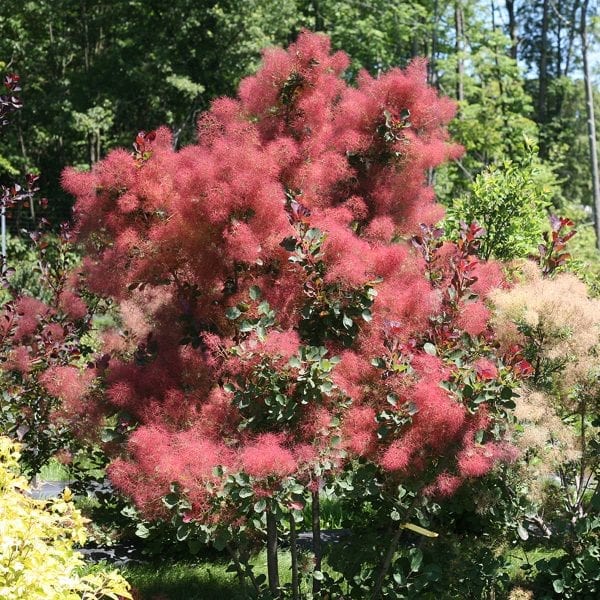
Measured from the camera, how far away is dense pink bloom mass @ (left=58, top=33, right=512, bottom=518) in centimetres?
318

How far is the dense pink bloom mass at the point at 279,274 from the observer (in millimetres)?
3176

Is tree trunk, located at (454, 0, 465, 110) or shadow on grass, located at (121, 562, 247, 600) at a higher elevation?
tree trunk, located at (454, 0, 465, 110)

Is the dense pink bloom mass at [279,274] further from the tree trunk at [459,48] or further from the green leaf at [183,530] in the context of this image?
the tree trunk at [459,48]

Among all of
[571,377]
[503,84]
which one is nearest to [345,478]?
[571,377]

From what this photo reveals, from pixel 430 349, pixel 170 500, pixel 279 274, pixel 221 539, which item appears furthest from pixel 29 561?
pixel 430 349

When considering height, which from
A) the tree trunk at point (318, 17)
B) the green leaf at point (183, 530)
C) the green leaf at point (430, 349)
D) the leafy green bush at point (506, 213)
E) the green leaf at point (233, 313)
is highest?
the tree trunk at point (318, 17)

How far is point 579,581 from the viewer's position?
13.1 feet

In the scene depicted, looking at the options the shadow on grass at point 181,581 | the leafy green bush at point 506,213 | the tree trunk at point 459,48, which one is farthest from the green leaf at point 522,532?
the tree trunk at point 459,48

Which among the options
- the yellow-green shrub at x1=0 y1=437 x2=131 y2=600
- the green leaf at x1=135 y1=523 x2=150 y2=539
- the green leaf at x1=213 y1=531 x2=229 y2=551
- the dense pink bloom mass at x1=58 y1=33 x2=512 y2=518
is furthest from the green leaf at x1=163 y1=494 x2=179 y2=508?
the green leaf at x1=135 y1=523 x2=150 y2=539

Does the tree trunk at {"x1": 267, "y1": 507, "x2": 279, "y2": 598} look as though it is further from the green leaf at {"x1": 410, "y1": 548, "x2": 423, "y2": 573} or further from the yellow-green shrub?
the yellow-green shrub

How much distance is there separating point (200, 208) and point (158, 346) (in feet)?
2.49

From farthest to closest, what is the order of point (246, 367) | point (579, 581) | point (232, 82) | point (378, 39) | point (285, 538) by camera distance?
point (232, 82)
point (378, 39)
point (285, 538)
point (579, 581)
point (246, 367)

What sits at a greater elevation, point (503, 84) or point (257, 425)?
point (503, 84)

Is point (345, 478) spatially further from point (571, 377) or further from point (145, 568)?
point (145, 568)
